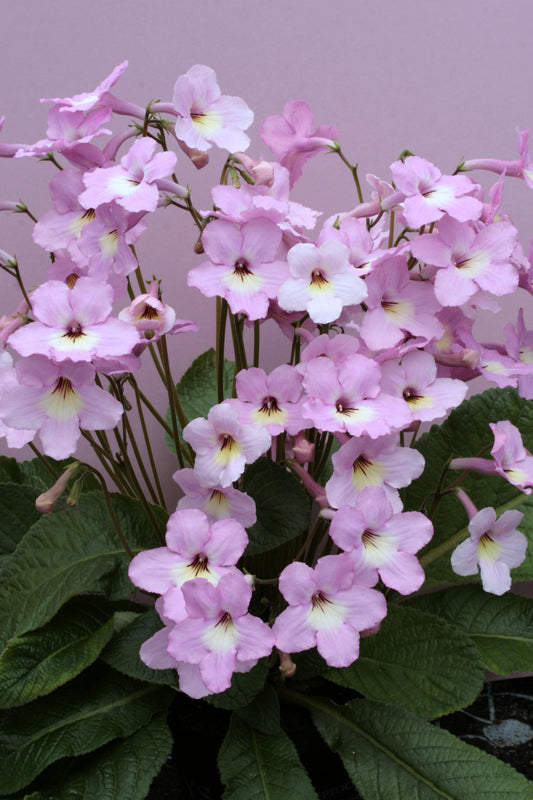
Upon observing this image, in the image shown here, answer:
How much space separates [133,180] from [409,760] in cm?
82

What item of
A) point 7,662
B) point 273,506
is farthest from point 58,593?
point 273,506

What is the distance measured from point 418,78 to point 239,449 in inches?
37.1

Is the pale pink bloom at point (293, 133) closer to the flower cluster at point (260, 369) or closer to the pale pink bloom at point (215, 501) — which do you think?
the flower cluster at point (260, 369)

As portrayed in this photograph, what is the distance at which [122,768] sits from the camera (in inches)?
39.7

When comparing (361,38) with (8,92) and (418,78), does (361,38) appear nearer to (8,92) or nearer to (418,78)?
(418,78)

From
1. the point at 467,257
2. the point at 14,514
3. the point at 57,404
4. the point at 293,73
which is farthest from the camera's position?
the point at 293,73

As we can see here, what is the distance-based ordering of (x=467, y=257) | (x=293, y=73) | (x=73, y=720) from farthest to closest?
(x=293, y=73) < (x=73, y=720) < (x=467, y=257)

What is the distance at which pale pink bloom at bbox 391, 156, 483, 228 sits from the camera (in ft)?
2.90

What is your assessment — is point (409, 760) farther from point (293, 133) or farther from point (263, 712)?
point (293, 133)

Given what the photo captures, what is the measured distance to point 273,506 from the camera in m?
1.03

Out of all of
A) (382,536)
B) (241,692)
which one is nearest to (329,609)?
(382,536)

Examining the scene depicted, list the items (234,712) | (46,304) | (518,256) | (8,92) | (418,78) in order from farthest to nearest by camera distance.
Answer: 1. (418,78)
2. (8,92)
3. (234,712)
4. (518,256)
5. (46,304)

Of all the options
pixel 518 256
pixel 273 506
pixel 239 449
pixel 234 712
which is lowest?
pixel 234 712

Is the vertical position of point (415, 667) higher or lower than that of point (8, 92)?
lower
